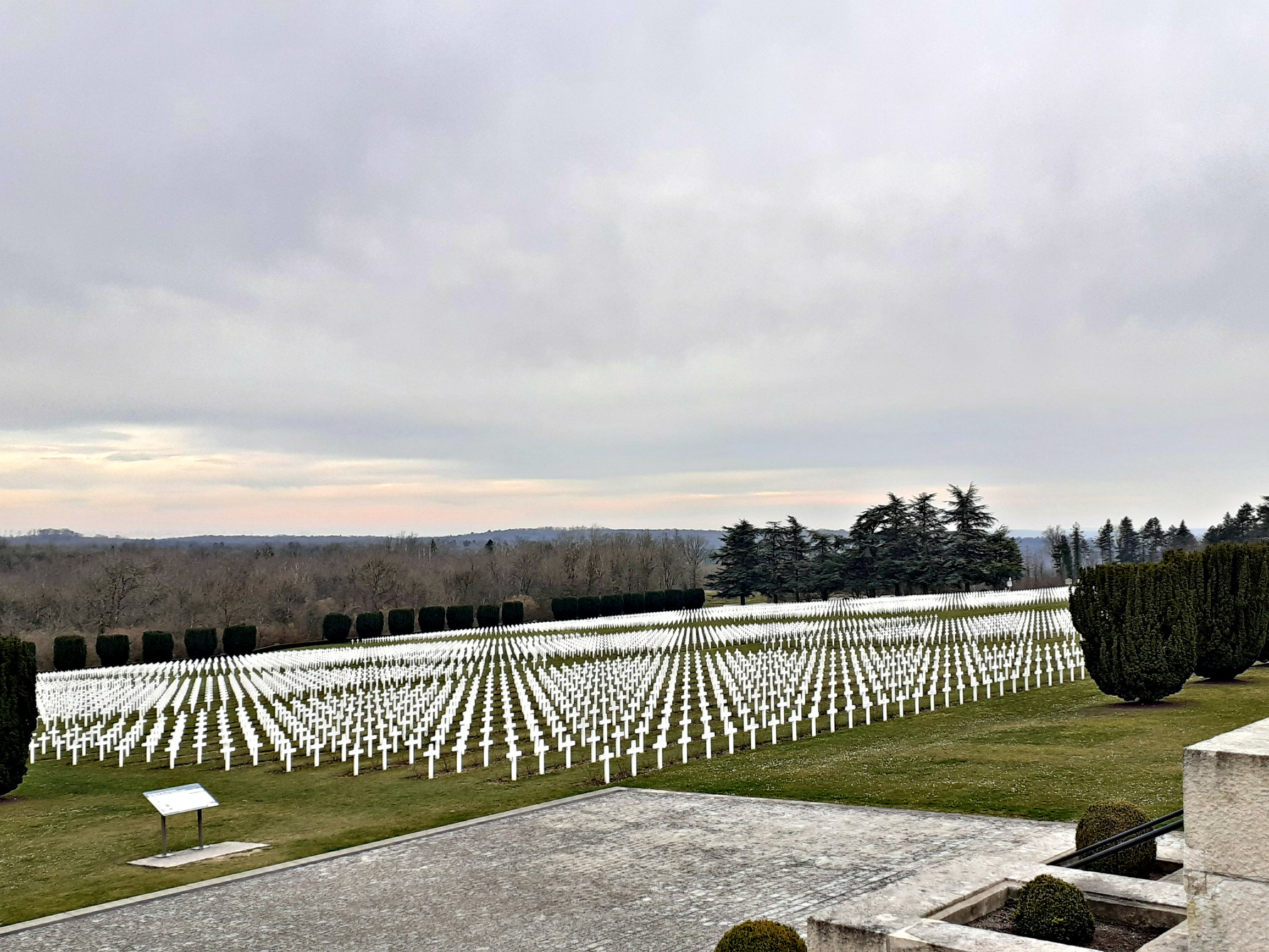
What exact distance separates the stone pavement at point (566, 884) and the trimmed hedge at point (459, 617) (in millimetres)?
53362

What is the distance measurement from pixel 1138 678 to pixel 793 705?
272 inches

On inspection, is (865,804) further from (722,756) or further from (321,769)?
(321,769)

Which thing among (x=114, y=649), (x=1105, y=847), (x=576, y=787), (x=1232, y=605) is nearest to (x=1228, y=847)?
(x=1105, y=847)

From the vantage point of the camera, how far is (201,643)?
52.1 meters

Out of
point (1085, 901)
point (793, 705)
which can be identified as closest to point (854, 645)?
point (793, 705)

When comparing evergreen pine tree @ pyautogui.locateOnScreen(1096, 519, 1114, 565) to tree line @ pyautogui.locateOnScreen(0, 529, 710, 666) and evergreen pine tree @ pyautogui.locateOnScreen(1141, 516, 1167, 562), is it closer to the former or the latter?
evergreen pine tree @ pyautogui.locateOnScreen(1141, 516, 1167, 562)

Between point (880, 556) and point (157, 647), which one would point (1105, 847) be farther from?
point (880, 556)

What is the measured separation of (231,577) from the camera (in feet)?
277

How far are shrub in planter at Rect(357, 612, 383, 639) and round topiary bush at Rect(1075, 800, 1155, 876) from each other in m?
56.8

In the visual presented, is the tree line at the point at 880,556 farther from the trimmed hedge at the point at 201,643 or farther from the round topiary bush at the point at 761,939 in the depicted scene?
the round topiary bush at the point at 761,939

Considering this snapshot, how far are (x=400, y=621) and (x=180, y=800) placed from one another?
173ft

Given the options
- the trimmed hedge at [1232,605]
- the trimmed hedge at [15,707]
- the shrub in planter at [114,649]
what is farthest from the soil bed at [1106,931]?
the shrub in planter at [114,649]

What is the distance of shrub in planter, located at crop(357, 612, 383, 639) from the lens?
2350 inches

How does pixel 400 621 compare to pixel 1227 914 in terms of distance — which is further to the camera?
pixel 400 621
